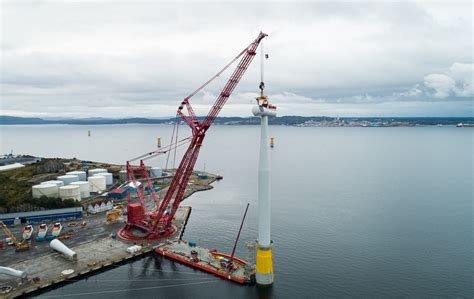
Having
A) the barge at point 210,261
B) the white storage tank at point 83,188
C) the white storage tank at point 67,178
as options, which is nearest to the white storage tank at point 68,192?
the white storage tank at point 83,188

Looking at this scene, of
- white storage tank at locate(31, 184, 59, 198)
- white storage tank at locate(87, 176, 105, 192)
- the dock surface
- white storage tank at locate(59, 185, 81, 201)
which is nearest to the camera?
the dock surface

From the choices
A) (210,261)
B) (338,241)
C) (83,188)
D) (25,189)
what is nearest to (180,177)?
(210,261)

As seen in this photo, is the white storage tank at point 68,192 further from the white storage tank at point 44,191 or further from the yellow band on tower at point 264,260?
the yellow band on tower at point 264,260

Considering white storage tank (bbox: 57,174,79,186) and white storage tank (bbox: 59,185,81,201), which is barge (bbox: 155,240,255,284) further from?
white storage tank (bbox: 57,174,79,186)

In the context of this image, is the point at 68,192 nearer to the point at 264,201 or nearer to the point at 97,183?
the point at 97,183

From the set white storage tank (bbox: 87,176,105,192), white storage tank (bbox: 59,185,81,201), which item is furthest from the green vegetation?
white storage tank (bbox: 87,176,105,192)

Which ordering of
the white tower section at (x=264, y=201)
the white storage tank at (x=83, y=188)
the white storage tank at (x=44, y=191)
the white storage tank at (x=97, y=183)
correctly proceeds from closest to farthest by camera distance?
the white tower section at (x=264, y=201), the white storage tank at (x=44, y=191), the white storage tank at (x=83, y=188), the white storage tank at (x=97, y=183)
